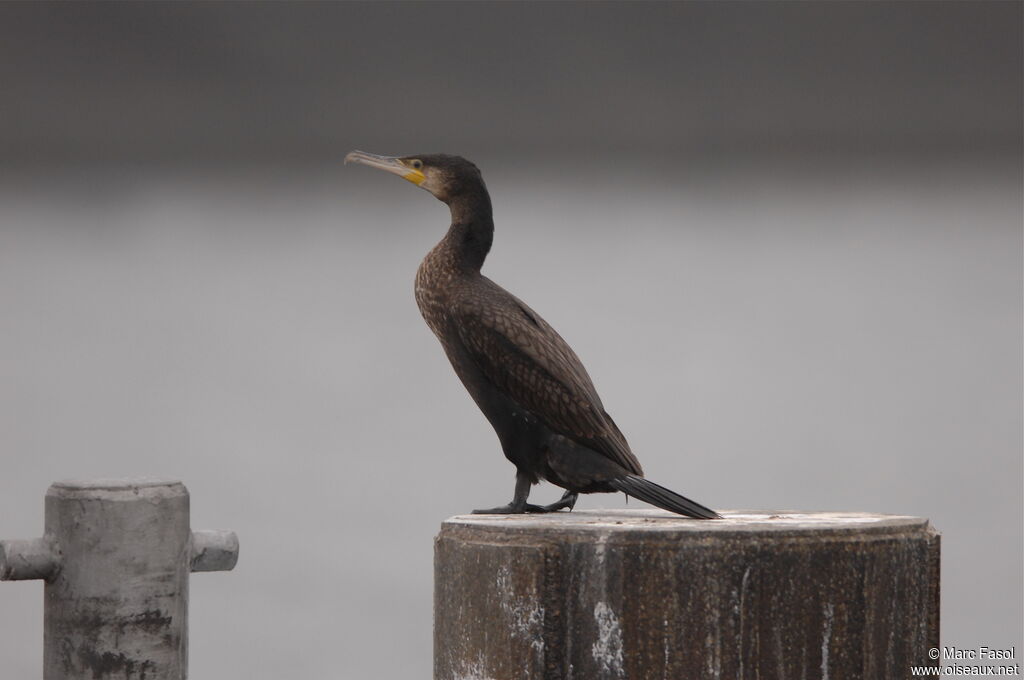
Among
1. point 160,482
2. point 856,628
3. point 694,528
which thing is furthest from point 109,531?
point 856,628

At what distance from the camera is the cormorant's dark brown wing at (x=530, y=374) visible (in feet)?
10.4

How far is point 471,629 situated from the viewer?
9.73 feet

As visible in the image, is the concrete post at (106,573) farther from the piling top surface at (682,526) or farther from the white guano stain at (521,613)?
the white guano stain at (521,613)

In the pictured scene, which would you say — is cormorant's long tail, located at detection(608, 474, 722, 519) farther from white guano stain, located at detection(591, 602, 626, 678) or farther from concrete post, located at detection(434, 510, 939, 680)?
white guano stain, located at detection(591, 602, 626, 678)

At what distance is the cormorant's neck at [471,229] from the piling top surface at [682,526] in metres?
0.63

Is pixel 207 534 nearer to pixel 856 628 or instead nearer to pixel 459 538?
pixel 459 538

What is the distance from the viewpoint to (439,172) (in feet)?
10.9

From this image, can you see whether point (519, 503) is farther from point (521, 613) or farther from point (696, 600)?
point (696, 600)

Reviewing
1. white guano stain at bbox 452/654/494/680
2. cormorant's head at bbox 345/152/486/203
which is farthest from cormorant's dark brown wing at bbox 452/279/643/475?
white guano stain at bbox 452/654/494/680

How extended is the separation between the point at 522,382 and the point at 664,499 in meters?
0.42

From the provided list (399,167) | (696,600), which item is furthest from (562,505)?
(399,167)

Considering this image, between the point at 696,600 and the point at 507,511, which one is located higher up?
the point at 507,511

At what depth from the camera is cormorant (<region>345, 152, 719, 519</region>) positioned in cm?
316

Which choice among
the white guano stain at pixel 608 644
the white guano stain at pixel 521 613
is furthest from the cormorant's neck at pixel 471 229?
the white guano stain at pixel 608 644
